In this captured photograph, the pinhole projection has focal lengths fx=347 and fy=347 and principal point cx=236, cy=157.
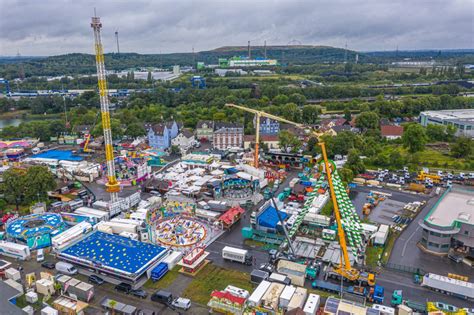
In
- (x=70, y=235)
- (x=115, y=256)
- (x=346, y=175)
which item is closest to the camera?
(x=115, y=256)

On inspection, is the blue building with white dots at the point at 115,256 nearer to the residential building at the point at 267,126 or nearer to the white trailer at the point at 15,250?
the white trailer at the point at 15,250

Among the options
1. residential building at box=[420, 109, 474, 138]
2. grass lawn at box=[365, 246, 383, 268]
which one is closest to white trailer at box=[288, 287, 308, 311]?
grass lawn at box=[365, 246, 383, 268]

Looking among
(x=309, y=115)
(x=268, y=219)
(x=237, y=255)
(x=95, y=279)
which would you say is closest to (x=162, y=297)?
(x=95, y=279)

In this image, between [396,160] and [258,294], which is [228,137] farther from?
[258,294]

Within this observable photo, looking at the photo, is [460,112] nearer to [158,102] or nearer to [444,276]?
[444,276]

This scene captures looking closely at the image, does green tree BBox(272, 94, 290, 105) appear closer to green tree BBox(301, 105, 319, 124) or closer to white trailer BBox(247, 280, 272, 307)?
green tree BBox(301, 105, 319, 124)

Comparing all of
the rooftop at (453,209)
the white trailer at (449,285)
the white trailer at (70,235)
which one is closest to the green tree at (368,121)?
the rooftop at (453,209)
